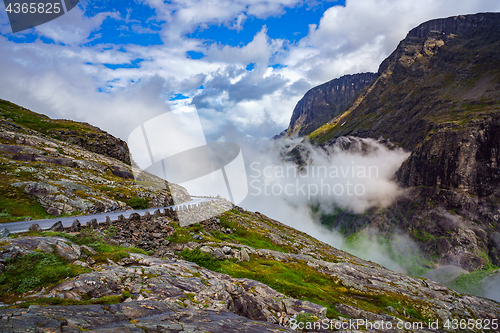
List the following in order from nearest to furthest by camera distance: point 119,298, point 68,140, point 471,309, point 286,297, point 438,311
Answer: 1. point 119,298
2. point 286,297
3. point 438,311
4. point 471,309
5. point 68,140

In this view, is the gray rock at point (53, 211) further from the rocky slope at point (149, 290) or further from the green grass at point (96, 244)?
the green grass at point (96, 244)

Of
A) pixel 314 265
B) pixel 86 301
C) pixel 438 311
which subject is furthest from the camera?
pixel 314 265

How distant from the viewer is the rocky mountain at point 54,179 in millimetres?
36125

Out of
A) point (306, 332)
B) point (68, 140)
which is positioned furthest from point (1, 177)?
point (68, 140)

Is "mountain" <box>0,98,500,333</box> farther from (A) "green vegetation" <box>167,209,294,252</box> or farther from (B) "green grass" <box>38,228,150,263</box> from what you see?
(A) "green vegetation" <box>167,209,294,252</box>

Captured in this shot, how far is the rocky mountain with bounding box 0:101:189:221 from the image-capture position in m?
36.1

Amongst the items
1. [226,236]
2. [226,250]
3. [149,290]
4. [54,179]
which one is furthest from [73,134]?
[149,290]

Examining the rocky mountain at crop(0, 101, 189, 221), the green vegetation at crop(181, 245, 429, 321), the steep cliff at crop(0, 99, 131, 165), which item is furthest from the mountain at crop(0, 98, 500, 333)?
the steep cliff at crop(0, 99, 131, 165)

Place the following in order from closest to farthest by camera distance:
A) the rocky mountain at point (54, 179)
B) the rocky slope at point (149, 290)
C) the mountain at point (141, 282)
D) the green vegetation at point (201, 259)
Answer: the rocky slope at point (149, 290)
the mountain at point (141, 282)
the green vegetation at point (201, 259)
the rocky mountain at point (54, 179)

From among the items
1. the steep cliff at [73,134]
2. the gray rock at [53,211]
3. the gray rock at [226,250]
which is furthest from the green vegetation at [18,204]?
the steep cliff at [73,134]

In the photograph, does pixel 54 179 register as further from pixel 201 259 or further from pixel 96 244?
pixel 201 259

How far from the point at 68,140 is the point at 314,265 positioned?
103m

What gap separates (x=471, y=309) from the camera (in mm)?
60906

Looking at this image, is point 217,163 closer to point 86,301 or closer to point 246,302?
point 246,302
